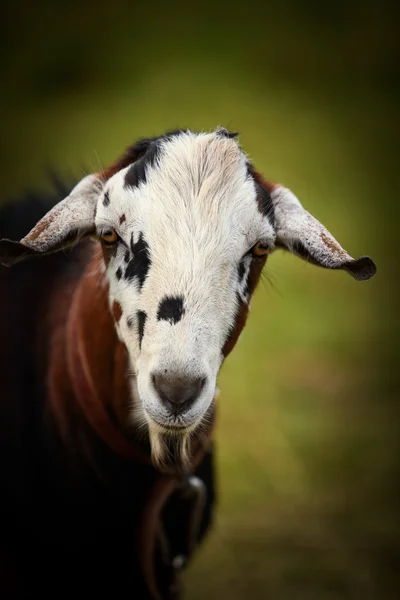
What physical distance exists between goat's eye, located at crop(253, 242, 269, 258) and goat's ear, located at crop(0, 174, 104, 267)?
0.62 m

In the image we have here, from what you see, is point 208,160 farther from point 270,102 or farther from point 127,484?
point 270,102

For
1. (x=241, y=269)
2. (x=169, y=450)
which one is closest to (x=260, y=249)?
(x=241, y=269)

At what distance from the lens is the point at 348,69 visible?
14820 millimetres

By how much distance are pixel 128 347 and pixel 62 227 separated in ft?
1.61

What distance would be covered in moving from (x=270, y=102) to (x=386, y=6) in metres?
4.09

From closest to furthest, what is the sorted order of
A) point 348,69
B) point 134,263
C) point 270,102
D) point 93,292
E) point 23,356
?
point 134,263
point 93,292
point 23,356
point 270,102
point 348,69

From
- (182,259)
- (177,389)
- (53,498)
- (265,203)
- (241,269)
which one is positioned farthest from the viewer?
(53,498)

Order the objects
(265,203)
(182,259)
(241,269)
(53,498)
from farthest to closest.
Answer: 1. (53,498)
2. (265,203)
3. (241,269)
4. (182,259)

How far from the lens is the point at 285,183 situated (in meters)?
10.2

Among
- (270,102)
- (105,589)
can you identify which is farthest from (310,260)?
(270,102)

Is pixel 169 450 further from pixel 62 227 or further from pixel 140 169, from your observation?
pixel 140 169

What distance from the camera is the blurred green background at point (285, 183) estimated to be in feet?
18.4

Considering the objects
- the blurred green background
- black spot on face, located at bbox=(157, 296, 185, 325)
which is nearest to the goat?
black spot on face, located at bbox=(157, 296, 185, 325)

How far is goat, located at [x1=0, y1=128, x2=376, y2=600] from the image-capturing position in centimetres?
251
